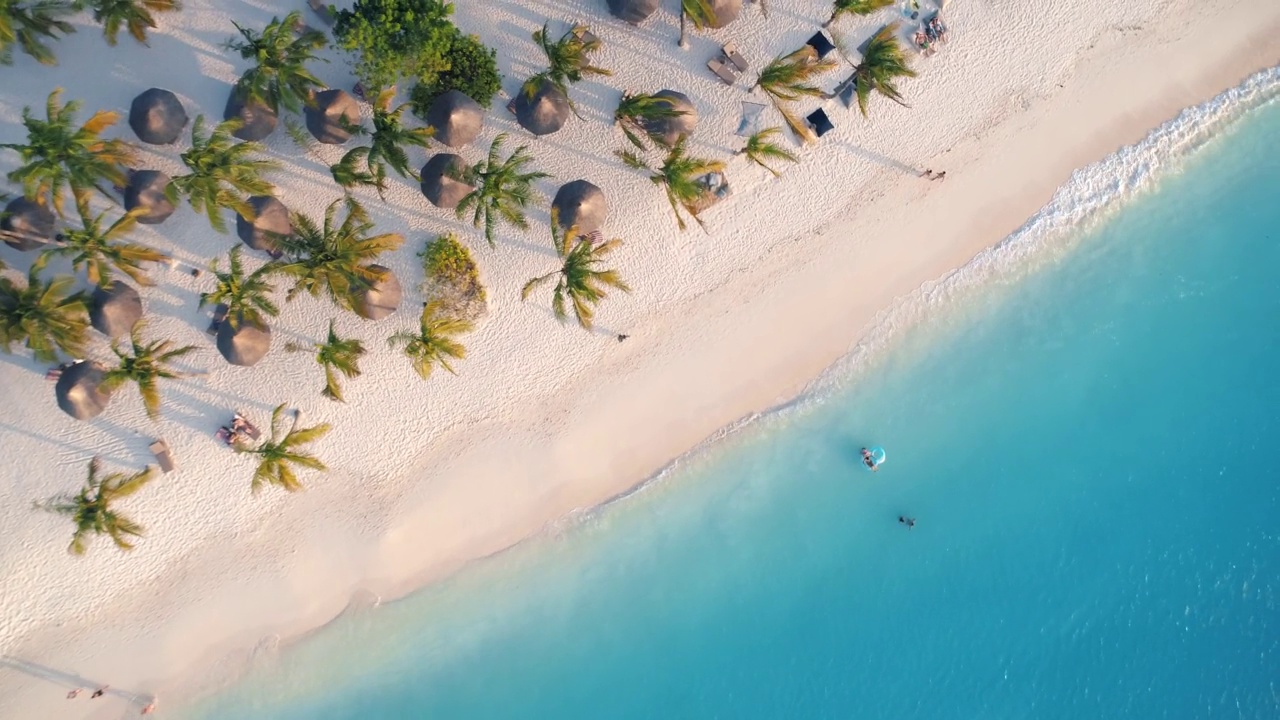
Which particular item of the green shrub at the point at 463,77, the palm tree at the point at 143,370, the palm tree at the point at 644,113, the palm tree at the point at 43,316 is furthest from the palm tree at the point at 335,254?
the palm tree at the point at 644,113

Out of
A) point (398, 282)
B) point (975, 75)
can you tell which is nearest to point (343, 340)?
point (398, 282)

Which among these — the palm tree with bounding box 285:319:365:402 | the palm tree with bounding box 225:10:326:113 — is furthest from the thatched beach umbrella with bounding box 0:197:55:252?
the palm tree with bounding box 285:319:365:402

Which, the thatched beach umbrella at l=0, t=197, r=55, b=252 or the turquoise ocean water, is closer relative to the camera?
the thatched beach umbrella at l=0, t=197, r=55, b=252

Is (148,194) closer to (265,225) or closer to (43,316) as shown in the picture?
(265,225)

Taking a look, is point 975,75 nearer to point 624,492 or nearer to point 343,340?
point 624,492

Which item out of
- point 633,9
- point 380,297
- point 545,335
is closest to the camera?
point 380,297

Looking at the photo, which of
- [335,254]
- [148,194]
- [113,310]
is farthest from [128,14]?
[335,254]

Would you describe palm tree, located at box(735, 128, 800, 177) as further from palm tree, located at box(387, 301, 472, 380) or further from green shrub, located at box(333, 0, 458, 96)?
palm tree, located at box(387, 301, 472, 380)
